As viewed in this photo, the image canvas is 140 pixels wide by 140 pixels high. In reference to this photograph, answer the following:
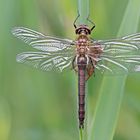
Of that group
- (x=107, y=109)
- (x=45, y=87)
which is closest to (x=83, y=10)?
(x=107, y=109)

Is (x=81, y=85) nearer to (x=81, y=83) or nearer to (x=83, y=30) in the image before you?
(x=81, y=83)

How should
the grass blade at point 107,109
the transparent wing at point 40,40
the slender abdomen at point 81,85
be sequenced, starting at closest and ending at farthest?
the grass blade at point 107,109 → the slender abdomen at point 81,85 → the transparent wing at point 40,40

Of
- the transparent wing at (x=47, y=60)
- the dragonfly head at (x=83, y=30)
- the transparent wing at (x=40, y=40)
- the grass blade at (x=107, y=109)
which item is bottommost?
the grass blade at (x=107, y=109)

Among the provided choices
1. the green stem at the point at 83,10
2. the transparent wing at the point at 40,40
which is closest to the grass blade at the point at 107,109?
the green stem at the point at 83,10

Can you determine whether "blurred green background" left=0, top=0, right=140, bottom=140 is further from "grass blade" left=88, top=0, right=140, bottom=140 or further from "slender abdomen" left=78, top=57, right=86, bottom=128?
"grass blade" left=88, top=0, right=140, bottom=140

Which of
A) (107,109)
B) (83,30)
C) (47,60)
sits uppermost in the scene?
(83,30)

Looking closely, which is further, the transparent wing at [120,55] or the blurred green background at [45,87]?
the blurred green background at [45,87]

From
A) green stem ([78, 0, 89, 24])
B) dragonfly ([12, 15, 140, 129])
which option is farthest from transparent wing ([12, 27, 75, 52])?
green stem ([78, 0, 89, 24])

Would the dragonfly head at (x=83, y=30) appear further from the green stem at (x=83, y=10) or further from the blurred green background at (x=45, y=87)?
the green stem at (x=83, y=10)
